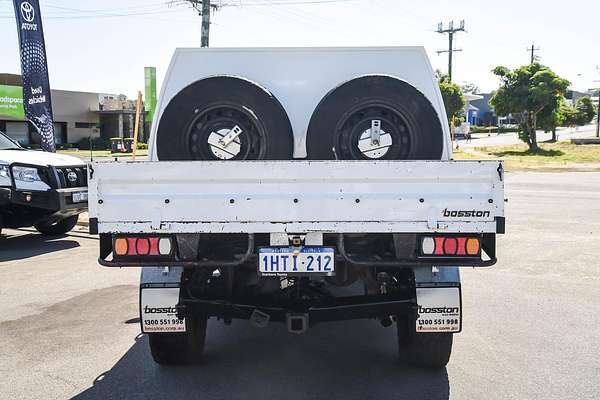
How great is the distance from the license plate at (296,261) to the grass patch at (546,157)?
22912 millimetres

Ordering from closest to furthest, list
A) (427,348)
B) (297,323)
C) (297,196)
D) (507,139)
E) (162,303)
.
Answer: (297,196) < (297,323) < (162,303) < (427,348) < (507,139)

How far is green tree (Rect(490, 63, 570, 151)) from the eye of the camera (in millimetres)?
37562

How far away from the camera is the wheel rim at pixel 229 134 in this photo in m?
4.59

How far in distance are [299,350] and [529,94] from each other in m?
37.0

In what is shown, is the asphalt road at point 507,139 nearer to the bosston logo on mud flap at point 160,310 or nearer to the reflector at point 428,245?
the reflector at point 428,245

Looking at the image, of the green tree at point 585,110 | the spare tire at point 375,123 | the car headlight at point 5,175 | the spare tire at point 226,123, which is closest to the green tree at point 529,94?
the car headlight at point 5,175

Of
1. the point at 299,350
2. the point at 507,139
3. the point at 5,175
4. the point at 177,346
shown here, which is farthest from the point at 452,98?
the point at 177,346

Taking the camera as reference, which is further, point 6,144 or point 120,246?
point 6,144

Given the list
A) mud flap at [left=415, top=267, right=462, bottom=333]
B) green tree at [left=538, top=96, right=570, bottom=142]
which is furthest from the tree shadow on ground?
mud flap at [left=415, top=267, right=462, bottom=333]

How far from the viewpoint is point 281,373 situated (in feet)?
14.2

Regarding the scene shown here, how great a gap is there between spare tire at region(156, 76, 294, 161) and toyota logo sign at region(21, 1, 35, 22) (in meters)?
10.5

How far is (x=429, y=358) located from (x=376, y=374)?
385 millimetres

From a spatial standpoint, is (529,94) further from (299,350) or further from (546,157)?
(299,350)

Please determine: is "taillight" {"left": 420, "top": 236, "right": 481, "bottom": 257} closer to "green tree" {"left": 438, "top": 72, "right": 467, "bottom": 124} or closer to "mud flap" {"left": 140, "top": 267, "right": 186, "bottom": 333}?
"mud flap" {"left": 140, "top": 267, "right": 186, "bottom": 333}
